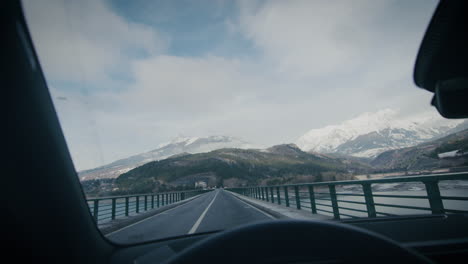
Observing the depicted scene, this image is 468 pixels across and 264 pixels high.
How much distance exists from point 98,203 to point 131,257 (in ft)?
31.2

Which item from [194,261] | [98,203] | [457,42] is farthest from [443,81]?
[98,203]

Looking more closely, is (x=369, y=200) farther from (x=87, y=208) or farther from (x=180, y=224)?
(x=180, y=224)

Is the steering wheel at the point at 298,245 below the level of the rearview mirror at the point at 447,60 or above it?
below

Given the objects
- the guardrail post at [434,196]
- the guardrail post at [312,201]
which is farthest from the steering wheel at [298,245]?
the guardrail post at [312,201]

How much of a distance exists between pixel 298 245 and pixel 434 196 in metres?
5.69

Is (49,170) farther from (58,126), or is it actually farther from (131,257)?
(131,257)

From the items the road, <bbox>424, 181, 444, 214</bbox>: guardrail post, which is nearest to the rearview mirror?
the road

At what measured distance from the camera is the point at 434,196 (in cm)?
485

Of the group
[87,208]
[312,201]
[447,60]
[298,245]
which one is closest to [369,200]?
[312,201]

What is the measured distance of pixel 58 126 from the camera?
1890mm

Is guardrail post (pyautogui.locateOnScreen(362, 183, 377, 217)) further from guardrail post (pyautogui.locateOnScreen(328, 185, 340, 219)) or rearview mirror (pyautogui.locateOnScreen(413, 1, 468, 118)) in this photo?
rearview mirror (pyautogui.locateOnScreen(413, 1, 468, 118))

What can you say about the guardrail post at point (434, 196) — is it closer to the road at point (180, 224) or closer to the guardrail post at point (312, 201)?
the road at point (180, 224)

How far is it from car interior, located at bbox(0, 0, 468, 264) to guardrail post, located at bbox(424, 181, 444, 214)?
129 inches

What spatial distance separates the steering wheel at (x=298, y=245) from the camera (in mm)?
889
